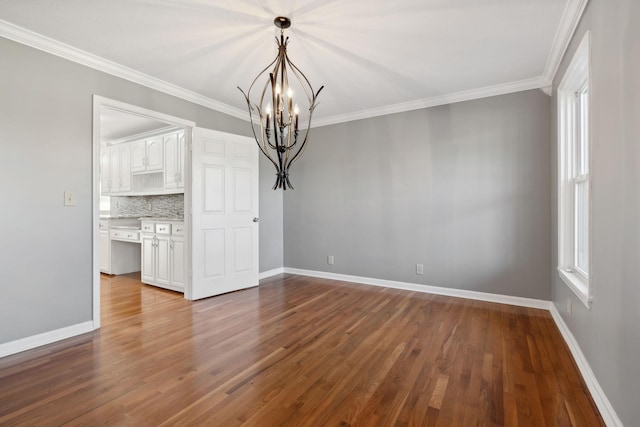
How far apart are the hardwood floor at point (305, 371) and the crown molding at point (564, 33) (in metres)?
2.52

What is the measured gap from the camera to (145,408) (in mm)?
1767

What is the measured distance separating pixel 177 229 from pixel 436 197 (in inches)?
138

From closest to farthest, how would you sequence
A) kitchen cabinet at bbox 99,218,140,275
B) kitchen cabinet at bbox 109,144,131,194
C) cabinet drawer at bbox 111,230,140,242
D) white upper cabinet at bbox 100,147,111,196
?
cabinet drawer at bbox 111,230,140,242 < kitchen cabinet at bbox 99,218,140,275 < kitchen cabinet at bbox 109,144,131,194 < white upper cabinet at bbox 100,147,111,196

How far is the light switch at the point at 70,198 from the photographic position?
279cm

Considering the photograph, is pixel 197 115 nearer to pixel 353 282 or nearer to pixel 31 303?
pixel 31 303

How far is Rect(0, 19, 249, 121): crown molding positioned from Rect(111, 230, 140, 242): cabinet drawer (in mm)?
→ 2367

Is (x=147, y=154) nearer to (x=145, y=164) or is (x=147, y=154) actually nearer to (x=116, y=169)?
(x=145, y=164)

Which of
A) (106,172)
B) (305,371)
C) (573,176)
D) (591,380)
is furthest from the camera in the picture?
(106,172)

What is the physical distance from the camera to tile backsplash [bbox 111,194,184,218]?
18.0 feet

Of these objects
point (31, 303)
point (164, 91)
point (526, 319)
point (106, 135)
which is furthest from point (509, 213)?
point (106, 135)

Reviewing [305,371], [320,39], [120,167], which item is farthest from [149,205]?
[305,371]

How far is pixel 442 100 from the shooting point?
158 inches

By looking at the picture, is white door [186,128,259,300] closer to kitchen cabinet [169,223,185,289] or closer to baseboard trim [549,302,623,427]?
kitchen cabinet [169,223,185,289]

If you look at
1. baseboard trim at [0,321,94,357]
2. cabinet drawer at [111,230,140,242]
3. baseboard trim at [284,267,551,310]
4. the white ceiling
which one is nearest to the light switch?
baseboard trim at [0,321,94,357]
